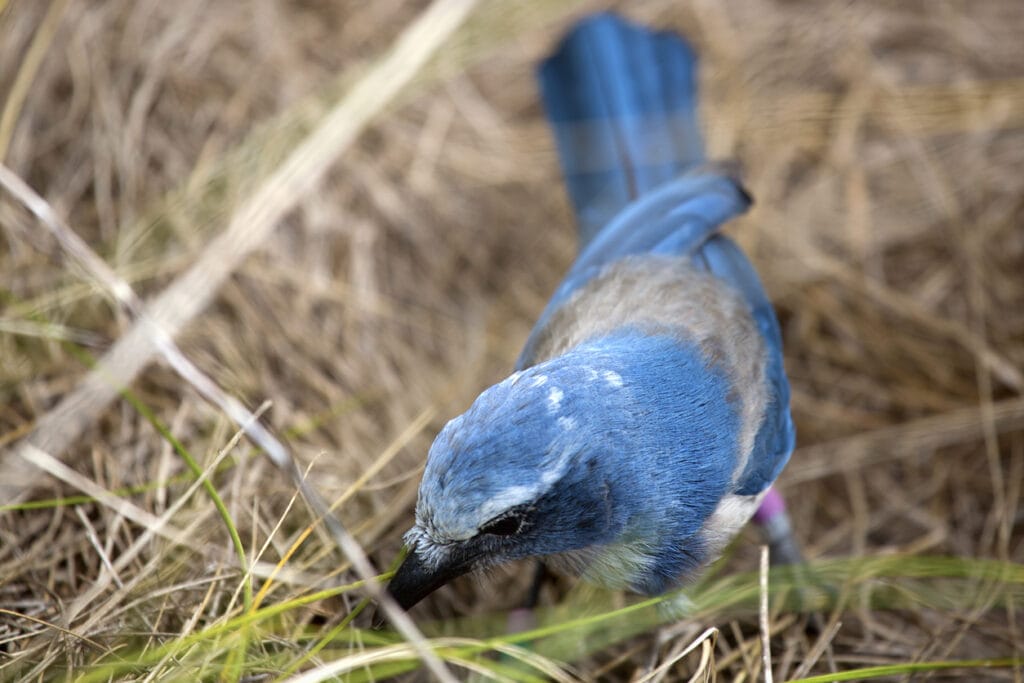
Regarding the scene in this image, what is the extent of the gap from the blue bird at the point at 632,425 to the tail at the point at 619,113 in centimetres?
23

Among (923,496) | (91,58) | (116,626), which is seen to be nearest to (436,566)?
(116,626)

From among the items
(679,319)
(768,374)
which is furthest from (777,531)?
(679,319)

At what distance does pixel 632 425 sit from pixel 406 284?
2225 millimetres

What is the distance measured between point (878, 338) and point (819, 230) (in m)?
0.69

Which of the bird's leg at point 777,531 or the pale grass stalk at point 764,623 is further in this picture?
the bird's leg at point 777,531

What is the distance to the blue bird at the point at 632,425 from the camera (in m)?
2.44

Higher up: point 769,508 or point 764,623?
point 764,623

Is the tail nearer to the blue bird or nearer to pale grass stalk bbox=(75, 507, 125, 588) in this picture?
the blue bird

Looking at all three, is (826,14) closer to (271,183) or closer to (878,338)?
(878,338)

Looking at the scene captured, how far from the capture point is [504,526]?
8.18ft

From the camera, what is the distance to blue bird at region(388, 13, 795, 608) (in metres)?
2.44

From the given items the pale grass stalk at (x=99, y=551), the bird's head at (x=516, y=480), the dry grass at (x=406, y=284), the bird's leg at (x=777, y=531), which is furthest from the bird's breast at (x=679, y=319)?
the pale grass stalk at (x=99, y=551)

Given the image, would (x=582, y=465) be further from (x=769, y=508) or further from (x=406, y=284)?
(x=406, y=284)

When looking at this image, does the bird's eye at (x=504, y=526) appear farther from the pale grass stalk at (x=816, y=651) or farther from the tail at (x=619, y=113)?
the tail at (x=619, y=113)
